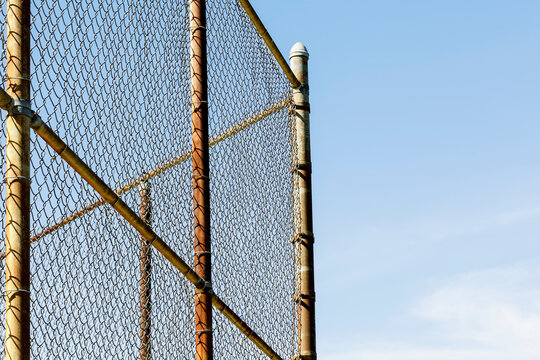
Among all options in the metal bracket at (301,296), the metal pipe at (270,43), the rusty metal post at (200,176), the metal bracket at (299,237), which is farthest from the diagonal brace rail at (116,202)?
the metal pipe at (270,43)

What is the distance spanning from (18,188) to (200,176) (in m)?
1.66

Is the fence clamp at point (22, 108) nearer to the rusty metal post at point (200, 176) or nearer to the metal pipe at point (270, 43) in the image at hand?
the rusty metal post at point (200, 176)

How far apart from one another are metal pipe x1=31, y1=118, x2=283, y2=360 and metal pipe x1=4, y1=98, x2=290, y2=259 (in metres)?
0.09

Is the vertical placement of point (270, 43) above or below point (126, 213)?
above

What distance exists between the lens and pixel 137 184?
4238 millimetres

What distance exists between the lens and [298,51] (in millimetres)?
6504

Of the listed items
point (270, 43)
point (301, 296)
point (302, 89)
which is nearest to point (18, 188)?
point (270, 43)

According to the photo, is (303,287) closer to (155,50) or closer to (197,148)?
(197,148)

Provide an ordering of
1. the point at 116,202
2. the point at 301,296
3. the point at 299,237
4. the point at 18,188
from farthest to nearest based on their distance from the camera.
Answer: the point at 299,237 < the point at 301,296 < the point at 116,202 < the point at 18,188

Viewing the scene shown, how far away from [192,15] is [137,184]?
1115 millimetres

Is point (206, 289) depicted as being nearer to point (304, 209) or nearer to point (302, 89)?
point (304, 209)

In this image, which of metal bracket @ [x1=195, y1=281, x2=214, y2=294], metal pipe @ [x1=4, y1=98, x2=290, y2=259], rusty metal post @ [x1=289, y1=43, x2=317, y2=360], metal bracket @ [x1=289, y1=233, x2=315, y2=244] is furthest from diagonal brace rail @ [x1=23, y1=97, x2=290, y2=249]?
metal bracket @ [x1=289, y1=233, x2=315, y2=244]

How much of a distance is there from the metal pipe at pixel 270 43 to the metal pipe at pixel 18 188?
2.40m

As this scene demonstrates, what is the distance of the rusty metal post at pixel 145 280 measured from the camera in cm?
411
